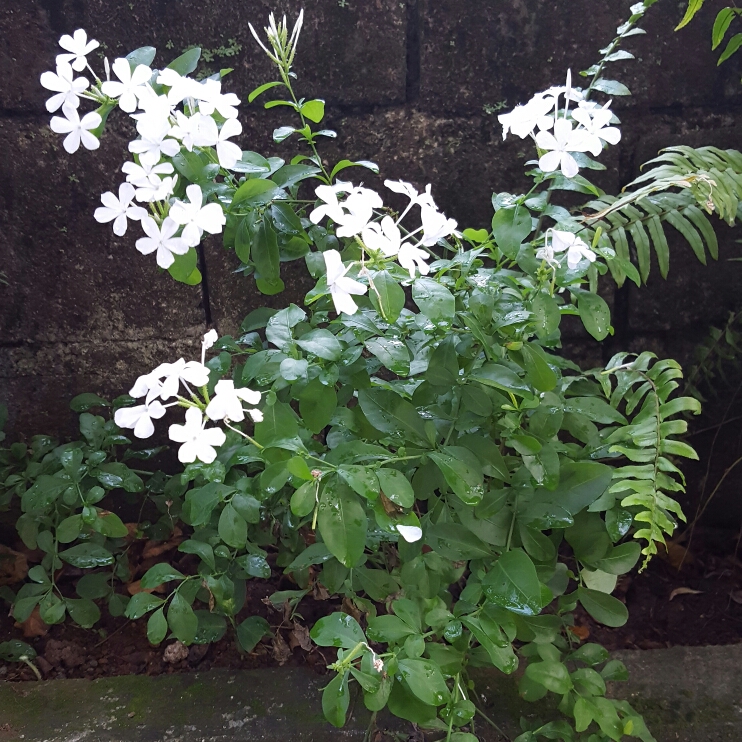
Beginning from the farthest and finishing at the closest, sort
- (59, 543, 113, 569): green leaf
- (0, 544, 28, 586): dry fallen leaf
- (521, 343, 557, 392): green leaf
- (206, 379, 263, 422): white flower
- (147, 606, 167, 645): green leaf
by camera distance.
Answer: (0, 544, 28, 586): dry fallen leaf, (59, 543, 113, 569): green leaf, (147, 606, 167, 645): green leaf, (521, 343, 557, 392): green leaf, (206, 379, 263, 422): white flower

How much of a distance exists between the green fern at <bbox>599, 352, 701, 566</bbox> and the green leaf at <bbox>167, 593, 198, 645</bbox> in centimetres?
91


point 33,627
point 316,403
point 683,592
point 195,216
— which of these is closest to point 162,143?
point 195,216

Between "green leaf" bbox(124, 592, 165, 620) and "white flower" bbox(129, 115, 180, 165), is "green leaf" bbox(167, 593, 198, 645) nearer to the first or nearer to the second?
"green leaf" bbox(124, 592, 165, 620)

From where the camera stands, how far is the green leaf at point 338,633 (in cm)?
94

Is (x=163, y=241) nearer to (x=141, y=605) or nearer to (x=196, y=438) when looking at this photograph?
(x=196, y=438)

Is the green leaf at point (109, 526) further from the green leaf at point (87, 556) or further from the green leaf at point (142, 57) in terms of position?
the green leaf at point (142, 57)

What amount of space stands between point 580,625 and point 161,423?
57.5 inches

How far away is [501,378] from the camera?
928mm

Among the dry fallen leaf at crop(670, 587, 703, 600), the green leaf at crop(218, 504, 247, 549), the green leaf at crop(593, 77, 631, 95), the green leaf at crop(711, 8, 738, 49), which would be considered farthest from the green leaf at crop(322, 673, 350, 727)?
the green leaf at crop(711, 8, 738, 49)

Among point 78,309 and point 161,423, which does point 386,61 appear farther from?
point 161,423

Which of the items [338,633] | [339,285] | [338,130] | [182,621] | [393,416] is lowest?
[182,621]

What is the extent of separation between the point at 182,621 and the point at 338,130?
1386mm

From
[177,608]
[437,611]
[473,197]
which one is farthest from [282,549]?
[473,197]

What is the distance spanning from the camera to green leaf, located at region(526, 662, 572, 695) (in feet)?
3.58
